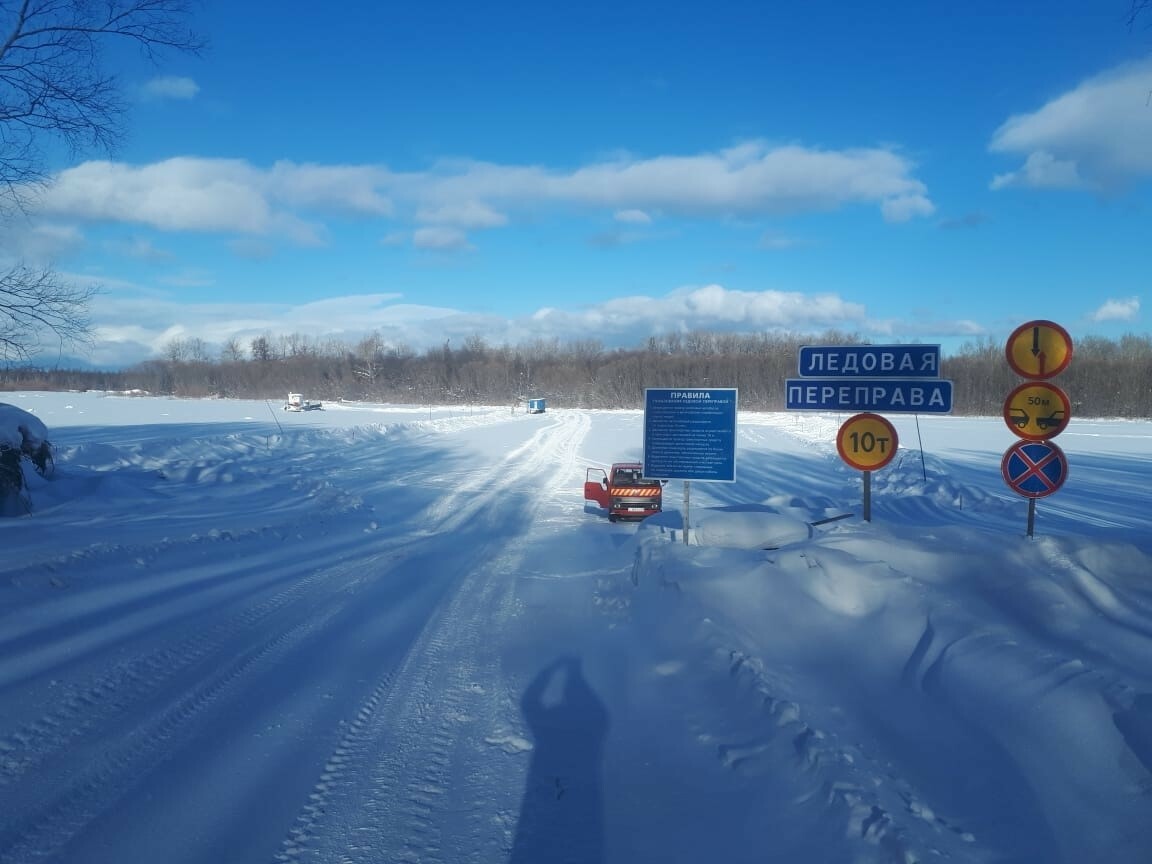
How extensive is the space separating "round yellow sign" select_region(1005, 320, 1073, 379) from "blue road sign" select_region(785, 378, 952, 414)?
0.69m

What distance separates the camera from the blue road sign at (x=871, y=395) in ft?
25.3

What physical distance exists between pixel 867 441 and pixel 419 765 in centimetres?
608

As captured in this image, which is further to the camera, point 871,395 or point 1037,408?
point 871,395

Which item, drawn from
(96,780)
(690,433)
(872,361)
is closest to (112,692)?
(96,780)

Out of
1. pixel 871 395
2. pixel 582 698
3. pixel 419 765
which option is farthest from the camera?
pixel 871 395

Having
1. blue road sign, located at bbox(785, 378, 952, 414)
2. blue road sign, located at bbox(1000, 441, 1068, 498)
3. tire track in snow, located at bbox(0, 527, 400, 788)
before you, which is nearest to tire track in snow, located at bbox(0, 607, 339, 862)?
tire track in snow, located at bbox(0, 527, 400, 788)

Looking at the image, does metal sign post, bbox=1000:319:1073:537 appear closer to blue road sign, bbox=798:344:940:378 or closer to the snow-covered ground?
the snow-covered ground

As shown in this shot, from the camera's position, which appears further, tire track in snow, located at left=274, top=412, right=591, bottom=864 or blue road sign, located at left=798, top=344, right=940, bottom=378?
blue road sign, located at left=798, top=344, right=940, bottom=378

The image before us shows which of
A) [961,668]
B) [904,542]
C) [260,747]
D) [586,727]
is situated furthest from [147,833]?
[904,542]

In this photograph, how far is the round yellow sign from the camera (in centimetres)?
684

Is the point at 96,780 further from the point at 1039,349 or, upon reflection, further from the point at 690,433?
the point at 1039,349

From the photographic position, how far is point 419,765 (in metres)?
4.02

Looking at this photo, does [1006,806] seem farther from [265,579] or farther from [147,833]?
[265,579]

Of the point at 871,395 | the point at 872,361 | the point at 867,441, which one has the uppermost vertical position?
the point at 872,361
